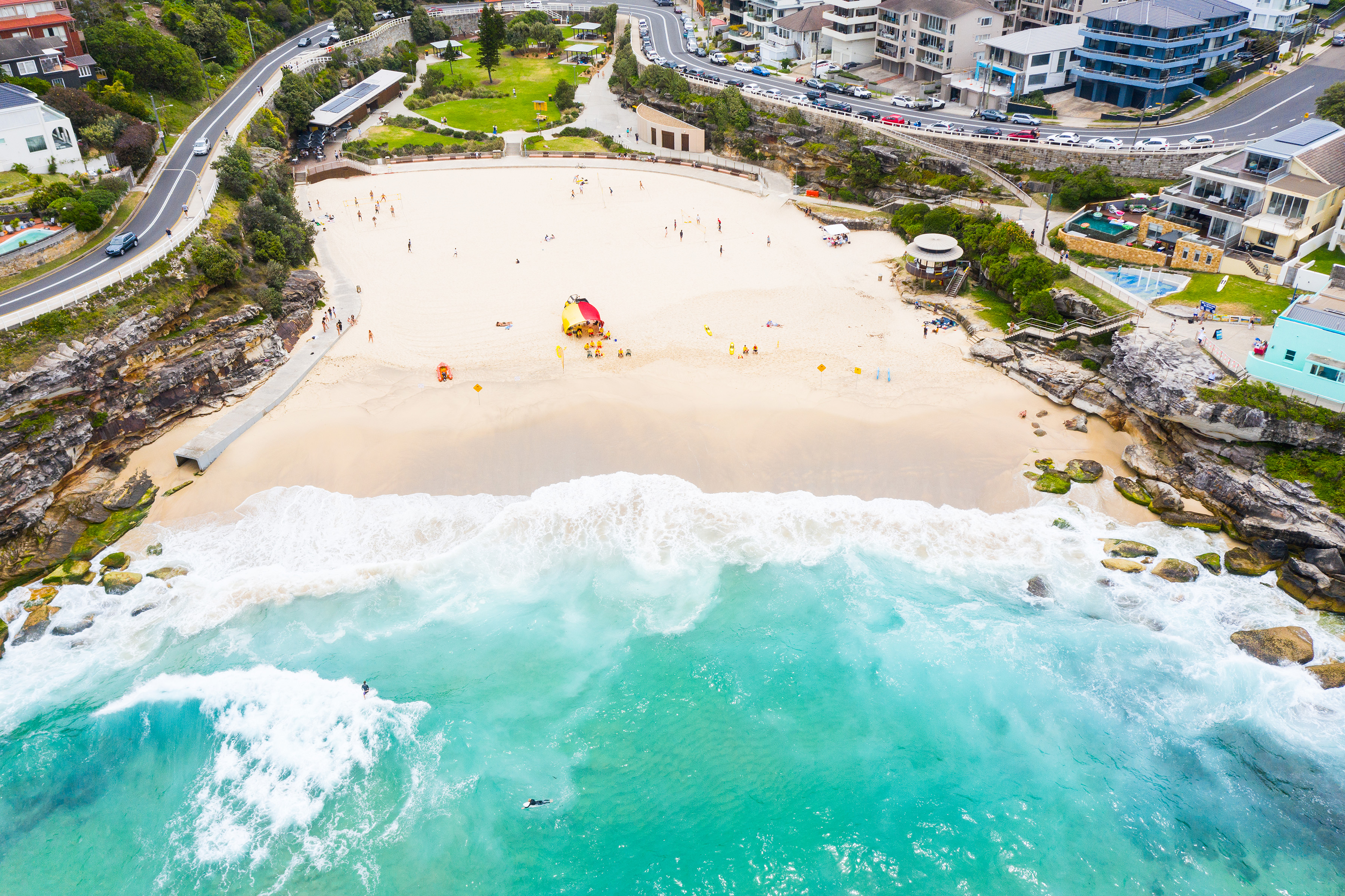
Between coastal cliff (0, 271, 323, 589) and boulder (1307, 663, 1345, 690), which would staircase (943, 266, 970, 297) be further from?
coastal cliff (0, 271, 323, 589)

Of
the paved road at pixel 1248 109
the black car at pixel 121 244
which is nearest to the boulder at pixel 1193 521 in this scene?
the paved road at pixel 1248 109

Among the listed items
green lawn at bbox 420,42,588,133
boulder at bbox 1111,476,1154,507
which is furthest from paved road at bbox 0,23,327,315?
boulder at bbox 1111,476,1154,507

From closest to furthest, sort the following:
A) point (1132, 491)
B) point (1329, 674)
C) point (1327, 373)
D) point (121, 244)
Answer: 1. point (1329, 674)
2. point (1327, 373)
3. point (1132, 491)
4. point (121, 244)

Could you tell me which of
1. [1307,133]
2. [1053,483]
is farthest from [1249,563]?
[1307,133]

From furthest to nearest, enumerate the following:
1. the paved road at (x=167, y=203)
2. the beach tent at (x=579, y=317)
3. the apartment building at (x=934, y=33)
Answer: the apartment building at (x=934, y=33), the beach tent at (x=579, y=317), the paved road at (x=167, y=203)

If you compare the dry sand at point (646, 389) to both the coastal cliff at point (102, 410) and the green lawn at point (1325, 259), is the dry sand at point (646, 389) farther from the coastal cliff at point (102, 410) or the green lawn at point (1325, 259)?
the green lawn at point (1325, 259)

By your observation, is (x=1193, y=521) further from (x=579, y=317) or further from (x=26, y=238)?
(x=26, y=238)
